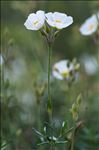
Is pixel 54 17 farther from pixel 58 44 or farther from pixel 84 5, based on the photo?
pixel 84 5

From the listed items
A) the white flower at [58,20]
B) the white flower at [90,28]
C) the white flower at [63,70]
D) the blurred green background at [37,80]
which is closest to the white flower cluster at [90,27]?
the white flower at [90,28]

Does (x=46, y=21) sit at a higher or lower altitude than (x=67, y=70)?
higher

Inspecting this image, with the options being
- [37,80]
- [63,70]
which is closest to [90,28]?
[63,70]

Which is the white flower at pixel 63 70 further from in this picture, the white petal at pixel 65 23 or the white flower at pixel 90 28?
the white petal at pixel 65 23

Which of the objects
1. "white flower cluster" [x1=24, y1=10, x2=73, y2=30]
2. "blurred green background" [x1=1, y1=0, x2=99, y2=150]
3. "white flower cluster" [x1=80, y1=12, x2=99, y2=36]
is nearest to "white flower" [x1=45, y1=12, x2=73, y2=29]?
"white flower cluster" [x1=24, y1=10, x2=73, y2=30]

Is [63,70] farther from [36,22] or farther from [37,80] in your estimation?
[36,22]
